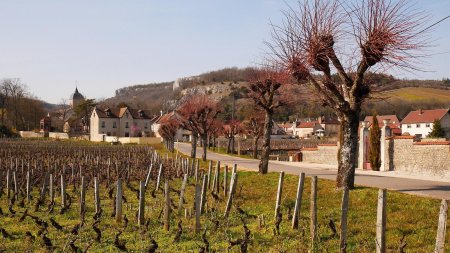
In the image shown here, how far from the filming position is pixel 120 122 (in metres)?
102

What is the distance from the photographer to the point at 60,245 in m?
10.7

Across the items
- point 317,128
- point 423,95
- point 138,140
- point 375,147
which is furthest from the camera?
point 423,95

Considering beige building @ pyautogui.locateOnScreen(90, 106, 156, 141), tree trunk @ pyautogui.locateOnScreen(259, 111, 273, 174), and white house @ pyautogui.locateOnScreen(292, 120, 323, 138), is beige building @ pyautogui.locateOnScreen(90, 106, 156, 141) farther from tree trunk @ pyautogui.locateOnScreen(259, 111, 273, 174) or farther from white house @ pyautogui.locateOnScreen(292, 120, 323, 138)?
tree trunk @ pyautogui.locateOnScreen(259, 111, 273, 174)

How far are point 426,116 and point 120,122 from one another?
63278 millimetres

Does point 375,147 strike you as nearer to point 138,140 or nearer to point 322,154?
point 322,154

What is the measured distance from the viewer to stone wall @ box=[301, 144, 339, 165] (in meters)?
34.3

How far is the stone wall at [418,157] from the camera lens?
22438 millimetres

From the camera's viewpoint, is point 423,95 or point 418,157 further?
point 423,95

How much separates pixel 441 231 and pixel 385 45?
24.4 feet

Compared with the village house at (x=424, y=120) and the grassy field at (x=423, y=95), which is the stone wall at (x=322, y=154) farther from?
the grassy field at (x=423, y=95)

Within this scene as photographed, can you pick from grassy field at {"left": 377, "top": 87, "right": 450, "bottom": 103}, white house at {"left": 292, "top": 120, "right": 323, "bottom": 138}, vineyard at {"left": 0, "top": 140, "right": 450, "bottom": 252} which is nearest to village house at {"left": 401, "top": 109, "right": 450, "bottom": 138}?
white house at {"left": 292, "top": 120, "right": 323, "bottom": 138}

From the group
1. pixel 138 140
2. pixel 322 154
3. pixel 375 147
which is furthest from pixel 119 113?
pixel 375 147

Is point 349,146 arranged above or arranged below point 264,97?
below

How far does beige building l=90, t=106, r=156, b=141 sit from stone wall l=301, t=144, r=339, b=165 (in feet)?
210
